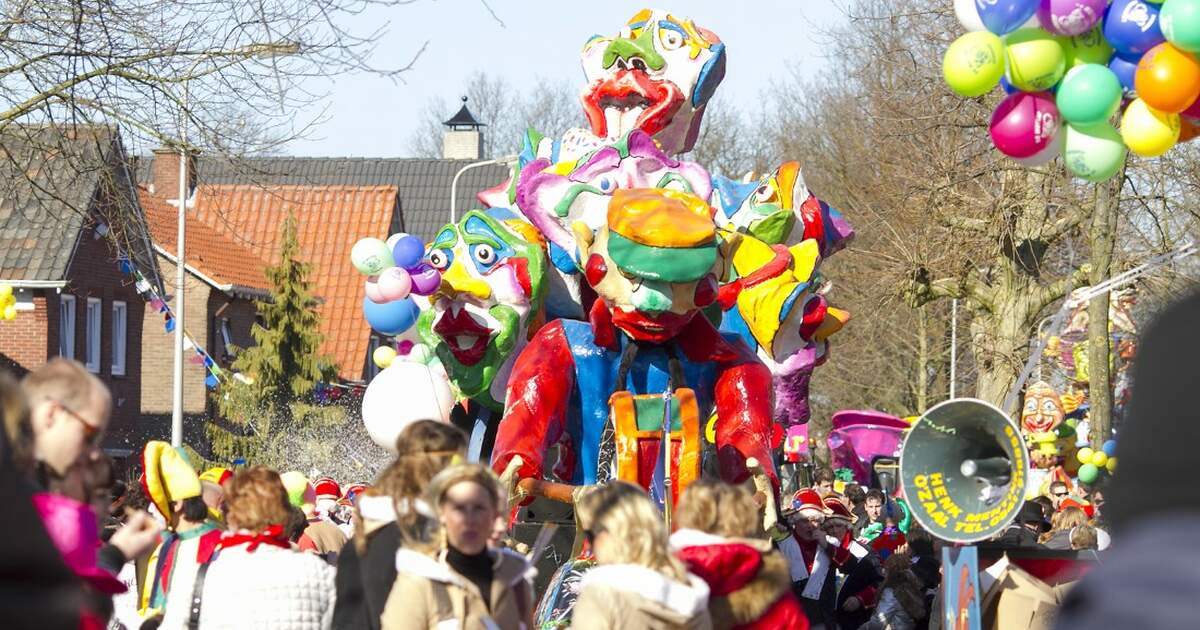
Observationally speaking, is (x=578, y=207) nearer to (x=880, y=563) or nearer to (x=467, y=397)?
(x=467, y=397)

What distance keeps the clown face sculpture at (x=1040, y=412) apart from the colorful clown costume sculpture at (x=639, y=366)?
16.2m

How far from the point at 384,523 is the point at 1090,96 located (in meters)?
3.86

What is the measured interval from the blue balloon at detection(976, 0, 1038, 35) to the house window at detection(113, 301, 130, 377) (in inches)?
1012

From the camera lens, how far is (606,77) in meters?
12.2

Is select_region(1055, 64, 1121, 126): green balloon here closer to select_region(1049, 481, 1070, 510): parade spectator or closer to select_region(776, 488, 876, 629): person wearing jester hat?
select_region(776, 488, 876, 629): person wearing jester hat

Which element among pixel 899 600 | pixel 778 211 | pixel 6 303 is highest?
pixel 778 211

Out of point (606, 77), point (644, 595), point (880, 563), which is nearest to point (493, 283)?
point (606, 77)

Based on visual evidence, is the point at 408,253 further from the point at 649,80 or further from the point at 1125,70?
the point at 1125,70

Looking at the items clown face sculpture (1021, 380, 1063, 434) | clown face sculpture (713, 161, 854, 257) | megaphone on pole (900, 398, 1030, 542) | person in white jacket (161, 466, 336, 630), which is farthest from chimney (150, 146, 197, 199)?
person in white jacket (161, 466, 336, 630)

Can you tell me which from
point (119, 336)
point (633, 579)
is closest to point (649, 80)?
point (633, 579)

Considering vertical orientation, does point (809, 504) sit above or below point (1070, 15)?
below

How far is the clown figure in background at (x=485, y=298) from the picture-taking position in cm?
1149

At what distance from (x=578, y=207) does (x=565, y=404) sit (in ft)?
4.10

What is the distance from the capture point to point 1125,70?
25.8 ft
